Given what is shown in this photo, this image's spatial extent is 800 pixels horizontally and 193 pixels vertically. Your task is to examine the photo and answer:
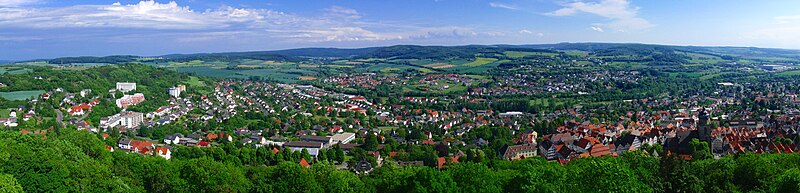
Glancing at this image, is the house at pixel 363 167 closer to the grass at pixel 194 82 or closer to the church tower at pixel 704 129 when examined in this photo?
the church tower at pixel 704 129

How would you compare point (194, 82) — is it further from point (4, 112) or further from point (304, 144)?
point (304, 144)

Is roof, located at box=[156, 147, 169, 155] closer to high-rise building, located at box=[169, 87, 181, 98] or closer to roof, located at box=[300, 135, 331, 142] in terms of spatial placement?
roof, located at box=[300, 135, 331, 142]

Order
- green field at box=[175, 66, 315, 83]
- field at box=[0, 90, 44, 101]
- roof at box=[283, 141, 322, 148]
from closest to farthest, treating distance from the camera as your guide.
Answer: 1. roof at box=[283, 141, 322, 148]
2. field at box=[0, 90, 44, 101]
3. green field at box=[175, 66, 315, 83]

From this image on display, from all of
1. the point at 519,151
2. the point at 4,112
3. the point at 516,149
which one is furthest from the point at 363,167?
the point at 4,112

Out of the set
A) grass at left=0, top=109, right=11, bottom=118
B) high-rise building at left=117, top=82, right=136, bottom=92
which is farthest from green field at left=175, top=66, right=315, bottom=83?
grass at left=0, top=109, right=11, bottom=118

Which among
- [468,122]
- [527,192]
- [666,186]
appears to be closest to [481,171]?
[527,192]

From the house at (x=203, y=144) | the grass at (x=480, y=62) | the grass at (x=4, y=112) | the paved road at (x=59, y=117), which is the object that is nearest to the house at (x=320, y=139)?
the house at (x=203, y=144)
